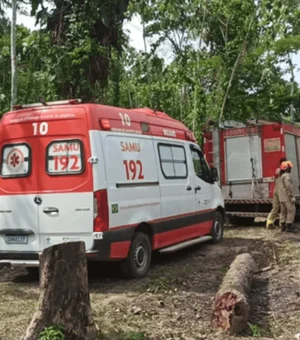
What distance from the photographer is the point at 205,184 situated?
10.2m

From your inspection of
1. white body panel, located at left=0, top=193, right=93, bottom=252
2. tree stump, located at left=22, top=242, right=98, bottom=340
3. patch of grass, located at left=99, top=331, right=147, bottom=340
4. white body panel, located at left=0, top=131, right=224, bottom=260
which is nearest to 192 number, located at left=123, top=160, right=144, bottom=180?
white body panel, located at left=0, top=131, right=224, bottom=260

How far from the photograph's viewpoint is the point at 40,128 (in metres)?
7.34

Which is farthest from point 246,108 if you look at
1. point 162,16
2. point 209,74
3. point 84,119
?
point 84,119

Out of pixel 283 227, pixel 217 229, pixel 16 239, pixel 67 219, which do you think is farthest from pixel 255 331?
pixel 283 227

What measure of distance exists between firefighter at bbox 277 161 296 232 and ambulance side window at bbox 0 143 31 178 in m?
6.97

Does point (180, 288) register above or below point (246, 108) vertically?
below

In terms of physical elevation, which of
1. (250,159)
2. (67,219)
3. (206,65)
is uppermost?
(206,65)

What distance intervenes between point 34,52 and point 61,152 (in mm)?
5874

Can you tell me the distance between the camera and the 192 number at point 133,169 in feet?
24.7

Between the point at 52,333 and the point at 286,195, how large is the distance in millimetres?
8816

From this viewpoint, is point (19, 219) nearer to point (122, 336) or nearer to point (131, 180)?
point (131, 180)

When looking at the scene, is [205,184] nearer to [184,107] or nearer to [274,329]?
[274,329]

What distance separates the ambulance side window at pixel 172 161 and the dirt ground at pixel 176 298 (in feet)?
5.04

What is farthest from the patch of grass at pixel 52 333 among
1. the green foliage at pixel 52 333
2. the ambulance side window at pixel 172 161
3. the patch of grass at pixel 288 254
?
the patch of grass at pixel 288 254
